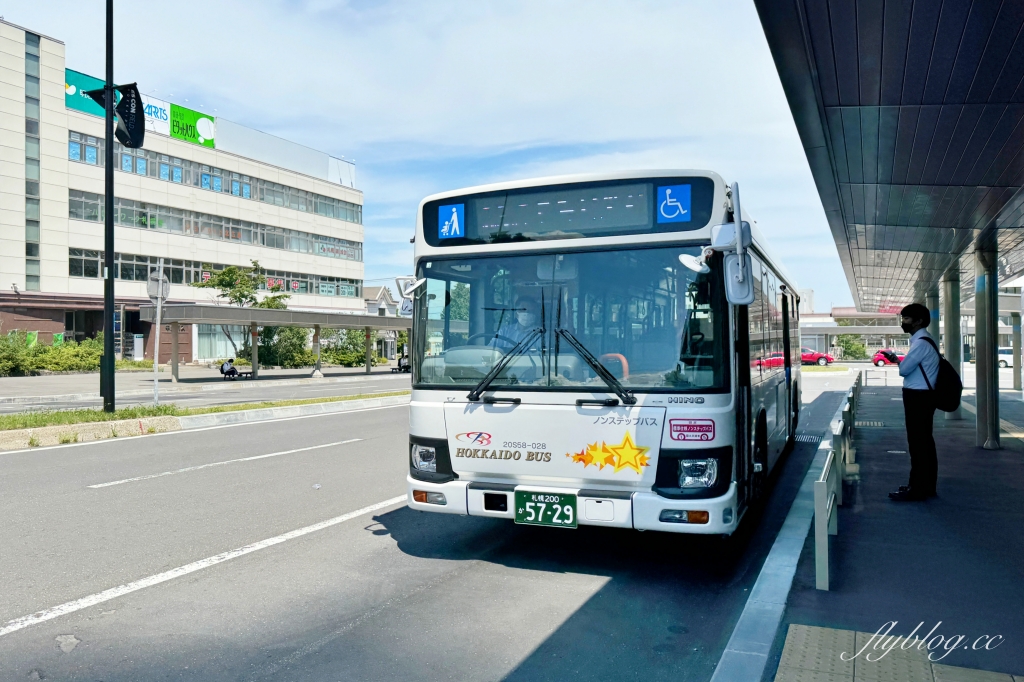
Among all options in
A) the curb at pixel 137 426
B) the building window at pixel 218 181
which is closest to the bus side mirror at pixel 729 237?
the curb at pixel 137 426

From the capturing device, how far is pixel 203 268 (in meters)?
59.3

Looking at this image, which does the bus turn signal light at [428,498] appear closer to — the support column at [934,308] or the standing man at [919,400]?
the standing man at [919,400]

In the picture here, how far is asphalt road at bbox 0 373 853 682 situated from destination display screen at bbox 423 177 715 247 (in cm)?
249

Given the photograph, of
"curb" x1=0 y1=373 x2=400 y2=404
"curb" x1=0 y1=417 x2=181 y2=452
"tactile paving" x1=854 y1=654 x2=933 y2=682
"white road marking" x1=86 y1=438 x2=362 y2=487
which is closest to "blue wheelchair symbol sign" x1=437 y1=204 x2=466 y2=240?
"tactile paving" x1=854 y1=654 x2=933 y2=682

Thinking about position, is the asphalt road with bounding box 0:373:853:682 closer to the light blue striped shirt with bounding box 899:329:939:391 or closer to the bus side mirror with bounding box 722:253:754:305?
the light blue striped shirt with bounding box 899:329:939:391

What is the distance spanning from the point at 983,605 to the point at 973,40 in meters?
3.69

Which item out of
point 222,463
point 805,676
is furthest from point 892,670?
point 222,463

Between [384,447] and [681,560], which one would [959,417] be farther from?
[681,560]

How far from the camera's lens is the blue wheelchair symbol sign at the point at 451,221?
20.6 ft

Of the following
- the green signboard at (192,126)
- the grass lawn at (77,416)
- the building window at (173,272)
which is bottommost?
the grass lawn at (77,416)

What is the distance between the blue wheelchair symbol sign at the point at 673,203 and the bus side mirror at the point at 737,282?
534 millimetres

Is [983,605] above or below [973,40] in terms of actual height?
below

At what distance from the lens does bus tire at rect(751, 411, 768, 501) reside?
7043mm

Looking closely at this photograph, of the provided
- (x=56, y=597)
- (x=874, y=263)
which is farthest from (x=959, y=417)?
(x=56, y=597)
